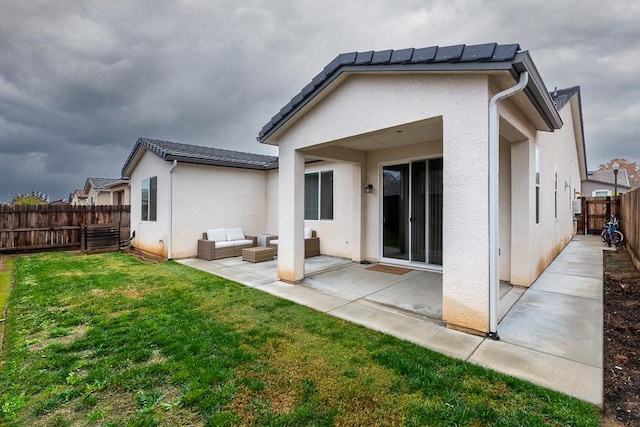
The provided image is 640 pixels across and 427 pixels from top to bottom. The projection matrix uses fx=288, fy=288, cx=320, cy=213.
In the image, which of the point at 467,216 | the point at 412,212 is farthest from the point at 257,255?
the point at 467,216

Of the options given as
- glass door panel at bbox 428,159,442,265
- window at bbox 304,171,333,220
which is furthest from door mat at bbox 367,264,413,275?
window at bbox 304,171,333,220

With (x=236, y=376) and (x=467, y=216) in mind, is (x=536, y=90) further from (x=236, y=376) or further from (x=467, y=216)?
(x=236, y=376)

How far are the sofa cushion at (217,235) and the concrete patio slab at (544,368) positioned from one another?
8.94m

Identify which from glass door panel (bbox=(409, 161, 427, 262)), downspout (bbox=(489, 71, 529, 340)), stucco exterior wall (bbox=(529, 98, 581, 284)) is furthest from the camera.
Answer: glass door panel (bbox=(409, 161, 427, 262))

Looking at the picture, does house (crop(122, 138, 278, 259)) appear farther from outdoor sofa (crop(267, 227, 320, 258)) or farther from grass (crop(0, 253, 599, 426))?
grass (crop(0, 253, 599, 426))

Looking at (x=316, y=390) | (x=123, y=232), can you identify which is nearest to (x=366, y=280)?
(x=316, y=390)

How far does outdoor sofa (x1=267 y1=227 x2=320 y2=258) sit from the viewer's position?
10094mm

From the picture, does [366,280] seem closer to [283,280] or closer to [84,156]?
[283,280]

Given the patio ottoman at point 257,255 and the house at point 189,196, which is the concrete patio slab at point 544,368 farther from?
the house at point 189,196

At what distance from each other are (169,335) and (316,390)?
233 centimetres

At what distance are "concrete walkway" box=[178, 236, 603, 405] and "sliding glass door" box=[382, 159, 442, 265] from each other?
0.86 meters

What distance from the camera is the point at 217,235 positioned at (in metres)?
10.5

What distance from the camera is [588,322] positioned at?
437 centimetres

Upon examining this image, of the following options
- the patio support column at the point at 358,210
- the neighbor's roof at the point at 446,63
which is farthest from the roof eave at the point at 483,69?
the patio support column at the point at 358,210
